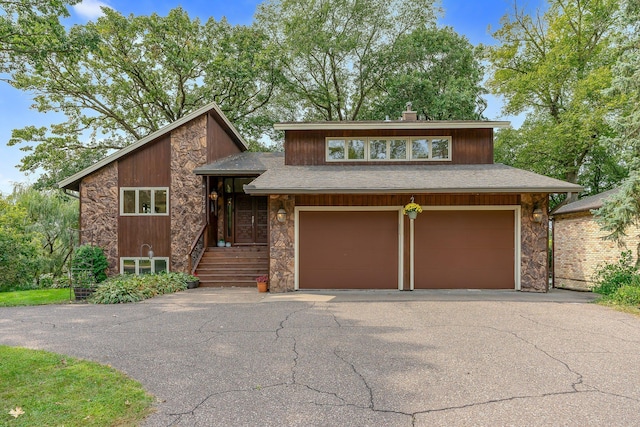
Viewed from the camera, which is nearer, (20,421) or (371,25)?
(20,421)

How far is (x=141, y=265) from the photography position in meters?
12.1

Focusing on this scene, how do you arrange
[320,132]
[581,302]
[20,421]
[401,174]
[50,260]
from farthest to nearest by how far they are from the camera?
[50,260], [320,132], [401,174], [581,302], [20,421]

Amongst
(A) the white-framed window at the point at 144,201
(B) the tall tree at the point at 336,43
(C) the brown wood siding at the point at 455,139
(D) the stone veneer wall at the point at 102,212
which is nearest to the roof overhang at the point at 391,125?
(C) the brown wood siding at the point at 455,139

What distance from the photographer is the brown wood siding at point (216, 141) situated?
12609mm

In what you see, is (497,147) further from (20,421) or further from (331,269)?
(20,421)

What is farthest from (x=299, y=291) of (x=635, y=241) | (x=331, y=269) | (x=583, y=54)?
(x=583, y=54)

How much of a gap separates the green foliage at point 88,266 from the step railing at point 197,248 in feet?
8.77

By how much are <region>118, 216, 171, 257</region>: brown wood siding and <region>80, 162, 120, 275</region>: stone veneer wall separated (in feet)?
0.96

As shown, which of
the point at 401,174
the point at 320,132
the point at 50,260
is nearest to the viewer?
the point at 401,174

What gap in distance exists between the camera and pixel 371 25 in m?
21.9

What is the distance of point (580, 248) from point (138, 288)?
13.6 metres

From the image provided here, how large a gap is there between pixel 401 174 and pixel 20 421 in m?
9.46

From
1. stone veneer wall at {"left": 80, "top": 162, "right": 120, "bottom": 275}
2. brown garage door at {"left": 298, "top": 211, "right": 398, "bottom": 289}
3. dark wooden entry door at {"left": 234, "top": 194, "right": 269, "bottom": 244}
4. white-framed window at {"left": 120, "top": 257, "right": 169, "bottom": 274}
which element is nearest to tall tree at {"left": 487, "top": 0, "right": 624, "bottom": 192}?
brown garage door at {"left": 298, "top": 211, "right": 398, "bottom": 289}

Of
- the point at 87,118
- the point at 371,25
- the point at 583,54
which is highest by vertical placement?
the point at 371,25
